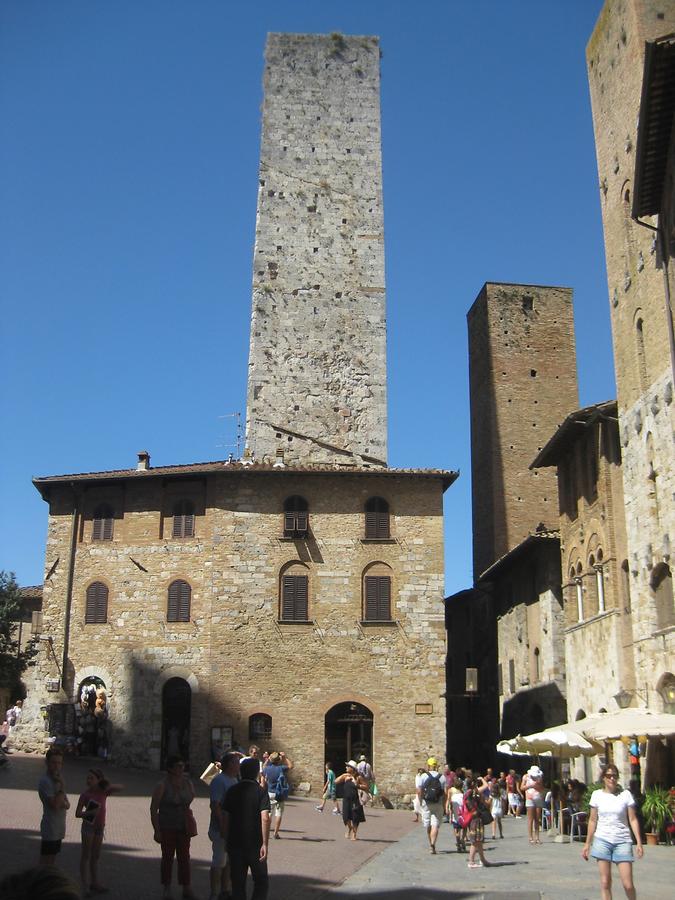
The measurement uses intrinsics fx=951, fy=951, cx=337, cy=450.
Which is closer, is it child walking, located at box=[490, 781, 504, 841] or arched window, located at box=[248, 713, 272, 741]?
child walking, located at box=[490, 781, 504, 841]

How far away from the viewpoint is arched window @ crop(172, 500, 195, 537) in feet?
96.4

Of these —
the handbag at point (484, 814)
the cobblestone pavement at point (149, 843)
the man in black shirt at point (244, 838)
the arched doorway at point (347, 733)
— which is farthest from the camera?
the arched doorway at point (347, 733)

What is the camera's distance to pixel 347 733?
27188 mm

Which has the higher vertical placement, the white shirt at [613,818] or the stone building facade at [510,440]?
the stone building facade at [510,440]

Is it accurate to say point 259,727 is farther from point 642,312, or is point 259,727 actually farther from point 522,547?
point 642,312

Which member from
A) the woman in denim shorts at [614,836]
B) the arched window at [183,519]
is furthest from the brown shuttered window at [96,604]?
the woman in denim shorts at [614,836]

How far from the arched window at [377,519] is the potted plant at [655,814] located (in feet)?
42.9

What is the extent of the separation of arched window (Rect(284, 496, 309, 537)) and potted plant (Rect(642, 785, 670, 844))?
14.0 metres

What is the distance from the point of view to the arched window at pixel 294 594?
28141mm

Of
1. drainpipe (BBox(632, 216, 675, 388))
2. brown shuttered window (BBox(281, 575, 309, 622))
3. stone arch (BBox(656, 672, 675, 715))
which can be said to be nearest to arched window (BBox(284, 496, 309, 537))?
brown shuttered window (BBox(281, 575, 309, 622))

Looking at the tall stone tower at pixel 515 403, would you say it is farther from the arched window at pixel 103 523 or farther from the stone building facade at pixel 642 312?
the stone building facade at pixel 642 312

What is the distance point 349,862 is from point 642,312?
13.5 m

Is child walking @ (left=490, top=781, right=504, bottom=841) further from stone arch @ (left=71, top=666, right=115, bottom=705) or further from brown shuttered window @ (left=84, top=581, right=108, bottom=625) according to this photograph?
brown shuttered window @ (left=84, top=581, right=108, bottom=625)

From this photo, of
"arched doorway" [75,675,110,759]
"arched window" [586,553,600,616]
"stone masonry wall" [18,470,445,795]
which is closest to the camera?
"arched window" [586,553,600,616]
